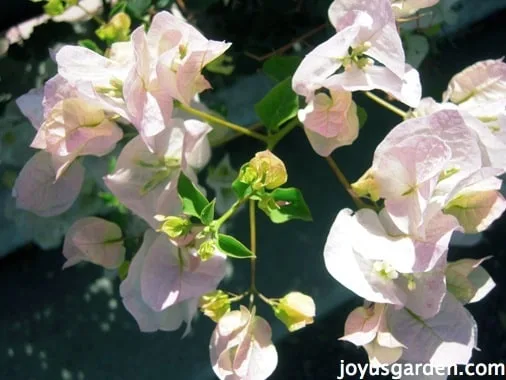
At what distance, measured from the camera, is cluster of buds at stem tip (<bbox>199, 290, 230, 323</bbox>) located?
69cm

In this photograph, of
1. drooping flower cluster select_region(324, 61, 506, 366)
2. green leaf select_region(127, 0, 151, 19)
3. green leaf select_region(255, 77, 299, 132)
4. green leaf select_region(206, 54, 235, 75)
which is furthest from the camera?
green leaf select_region(206, 54, 235, 75)

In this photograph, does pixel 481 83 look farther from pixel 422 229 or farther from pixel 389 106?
pixel 422 229

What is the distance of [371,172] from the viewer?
24.9 inches

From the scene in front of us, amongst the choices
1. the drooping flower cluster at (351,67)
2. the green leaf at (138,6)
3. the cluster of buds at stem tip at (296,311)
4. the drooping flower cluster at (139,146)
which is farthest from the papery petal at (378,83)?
the green leaf at (138,6)

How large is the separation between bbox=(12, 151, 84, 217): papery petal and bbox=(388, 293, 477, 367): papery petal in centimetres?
36

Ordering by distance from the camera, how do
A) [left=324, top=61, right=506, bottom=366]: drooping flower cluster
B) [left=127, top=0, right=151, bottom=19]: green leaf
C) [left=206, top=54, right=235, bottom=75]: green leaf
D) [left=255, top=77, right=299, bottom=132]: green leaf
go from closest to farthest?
1. [left=324, top=61, right=506, bottom=366]: drooping flower cluster
2. [left=255, top=77, right=299, bottom=132]: green leaf
3. [left=127, top=0, right=151, bottom=19]: green leaf
4. [left=206, top=54, right=235, bottom=75]: green leaf

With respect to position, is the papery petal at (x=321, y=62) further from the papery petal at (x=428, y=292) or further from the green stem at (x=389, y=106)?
the papery petal at (x=428, y=292)

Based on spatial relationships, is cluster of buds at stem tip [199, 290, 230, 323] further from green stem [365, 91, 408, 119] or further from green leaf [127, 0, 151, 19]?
green leaf [127, 0, 151, 19]

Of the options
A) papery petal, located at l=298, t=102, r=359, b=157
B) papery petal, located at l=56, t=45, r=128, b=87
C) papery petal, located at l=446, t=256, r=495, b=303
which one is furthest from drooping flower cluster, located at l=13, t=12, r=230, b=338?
papery petal, located at l=446, t=256, r=495, b=303

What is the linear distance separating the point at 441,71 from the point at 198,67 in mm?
1024

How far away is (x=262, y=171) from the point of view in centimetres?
63

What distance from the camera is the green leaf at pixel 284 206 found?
66cm

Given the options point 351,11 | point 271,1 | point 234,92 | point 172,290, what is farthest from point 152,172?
point 234,92

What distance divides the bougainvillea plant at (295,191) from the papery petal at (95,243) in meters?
0.04
